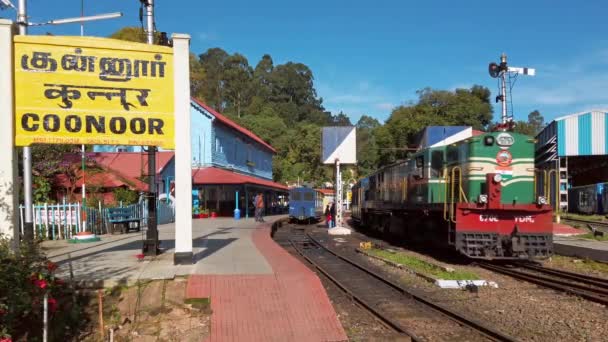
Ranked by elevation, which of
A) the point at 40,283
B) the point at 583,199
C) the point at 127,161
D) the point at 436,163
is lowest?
the point at 583,199

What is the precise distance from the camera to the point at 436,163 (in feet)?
51.2

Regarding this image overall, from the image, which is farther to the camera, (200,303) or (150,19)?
(150,19)

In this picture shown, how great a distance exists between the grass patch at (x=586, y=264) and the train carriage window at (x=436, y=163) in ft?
13.2

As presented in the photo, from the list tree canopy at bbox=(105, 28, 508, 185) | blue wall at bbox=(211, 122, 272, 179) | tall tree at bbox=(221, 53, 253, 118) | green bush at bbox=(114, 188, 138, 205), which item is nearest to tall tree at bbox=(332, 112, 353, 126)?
tree canopy at bbox=(105, 28, 508, 185)

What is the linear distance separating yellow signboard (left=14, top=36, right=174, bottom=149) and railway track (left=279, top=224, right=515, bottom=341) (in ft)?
15.8

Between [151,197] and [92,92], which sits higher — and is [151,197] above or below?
below

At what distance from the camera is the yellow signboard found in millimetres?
9008

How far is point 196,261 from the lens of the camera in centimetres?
1052

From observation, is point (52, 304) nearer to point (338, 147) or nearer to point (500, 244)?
point (500, 244)

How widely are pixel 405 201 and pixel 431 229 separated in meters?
2.49

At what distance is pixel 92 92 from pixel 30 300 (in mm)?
4651

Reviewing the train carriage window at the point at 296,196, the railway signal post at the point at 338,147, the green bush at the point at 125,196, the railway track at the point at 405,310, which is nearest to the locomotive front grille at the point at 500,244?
the railway track at the point at 405,310

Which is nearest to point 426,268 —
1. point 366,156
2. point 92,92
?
point 92,92

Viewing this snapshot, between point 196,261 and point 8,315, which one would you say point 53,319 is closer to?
point 8,315
